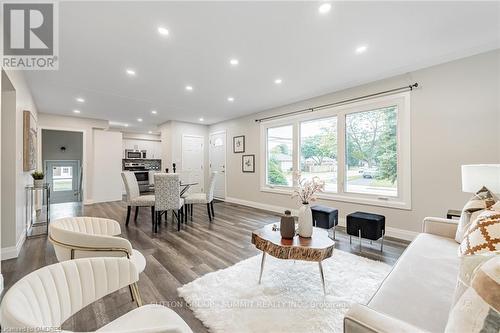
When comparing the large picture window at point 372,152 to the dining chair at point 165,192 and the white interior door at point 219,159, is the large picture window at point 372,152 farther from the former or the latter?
the white interior door at point 219,159

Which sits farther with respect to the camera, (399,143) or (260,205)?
(260,205)

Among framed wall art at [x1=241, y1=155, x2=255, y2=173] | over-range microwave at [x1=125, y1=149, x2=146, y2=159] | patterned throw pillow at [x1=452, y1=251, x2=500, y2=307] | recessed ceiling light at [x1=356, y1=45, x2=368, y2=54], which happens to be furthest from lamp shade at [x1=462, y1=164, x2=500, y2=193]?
over-range microwave at [x1=125, y1=149, x2=146, y2=159]

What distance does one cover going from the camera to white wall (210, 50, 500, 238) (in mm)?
2787

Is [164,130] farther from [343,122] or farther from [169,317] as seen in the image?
[169,317]

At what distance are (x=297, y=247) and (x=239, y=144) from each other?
491 cm

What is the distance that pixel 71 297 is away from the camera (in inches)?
40.0

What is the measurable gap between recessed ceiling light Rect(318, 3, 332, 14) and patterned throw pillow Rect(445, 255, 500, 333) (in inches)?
86.5

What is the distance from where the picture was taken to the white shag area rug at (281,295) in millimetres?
1611

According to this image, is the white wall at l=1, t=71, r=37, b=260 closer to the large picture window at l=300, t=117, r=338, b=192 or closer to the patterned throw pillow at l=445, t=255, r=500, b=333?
the patterned throw pillow at l=445, t=255, r=500, b=333

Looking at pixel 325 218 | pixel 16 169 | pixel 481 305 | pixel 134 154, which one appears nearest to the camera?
pixel 481 305

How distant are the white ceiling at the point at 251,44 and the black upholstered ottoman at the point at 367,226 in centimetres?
222

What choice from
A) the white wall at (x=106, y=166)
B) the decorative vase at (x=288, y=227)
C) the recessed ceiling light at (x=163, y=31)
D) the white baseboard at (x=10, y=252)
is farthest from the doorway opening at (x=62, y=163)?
the decorative vase at (x=288, y=227)

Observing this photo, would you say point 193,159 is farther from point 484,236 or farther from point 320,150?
point 484,236

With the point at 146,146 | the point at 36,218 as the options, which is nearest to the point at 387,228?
the point at 36,218
